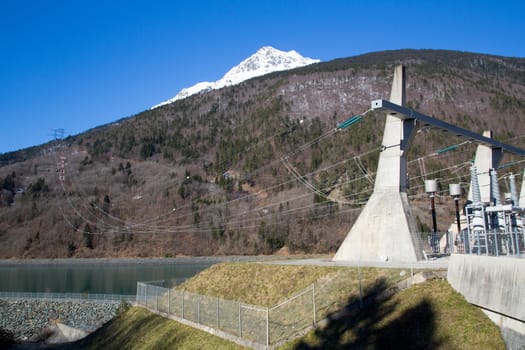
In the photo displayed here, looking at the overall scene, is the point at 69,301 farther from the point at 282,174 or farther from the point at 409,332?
the point at 282,174

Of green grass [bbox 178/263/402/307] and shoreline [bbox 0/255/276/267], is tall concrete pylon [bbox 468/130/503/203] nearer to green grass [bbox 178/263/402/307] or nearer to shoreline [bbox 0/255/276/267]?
green grass [bbox 178/263/402/307]

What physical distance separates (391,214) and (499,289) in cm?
1213

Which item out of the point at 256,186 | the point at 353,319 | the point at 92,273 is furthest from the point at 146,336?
the point at 256,186

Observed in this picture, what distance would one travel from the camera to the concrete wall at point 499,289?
10859 mm

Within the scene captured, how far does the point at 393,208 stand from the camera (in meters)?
23.9

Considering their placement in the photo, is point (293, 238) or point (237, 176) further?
point (237, 176)

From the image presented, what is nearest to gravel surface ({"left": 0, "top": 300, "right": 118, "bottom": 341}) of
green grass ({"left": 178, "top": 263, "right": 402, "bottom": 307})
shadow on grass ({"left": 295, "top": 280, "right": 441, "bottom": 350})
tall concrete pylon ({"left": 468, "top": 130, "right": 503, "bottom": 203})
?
green grass ({"left": 178, "top": 263, "right": 402, "bottom": 307})

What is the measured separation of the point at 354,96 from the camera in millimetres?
196375

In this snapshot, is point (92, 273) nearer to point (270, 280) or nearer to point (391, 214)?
point (270, 280)

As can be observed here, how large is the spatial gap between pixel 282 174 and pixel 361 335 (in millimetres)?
150088

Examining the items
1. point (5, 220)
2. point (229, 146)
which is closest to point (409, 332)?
point (5, 220)

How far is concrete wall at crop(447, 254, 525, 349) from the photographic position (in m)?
10.9

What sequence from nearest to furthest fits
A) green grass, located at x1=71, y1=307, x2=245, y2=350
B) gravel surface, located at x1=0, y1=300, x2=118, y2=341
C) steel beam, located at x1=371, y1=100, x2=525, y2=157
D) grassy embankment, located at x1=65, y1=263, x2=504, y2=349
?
1. grassy embankment, located at x1=65, y1=263, x2=504, y2=349
2. green grass, located at x1=71, y1=307, x2=245, y2=350
3. steel beam, located at x1=371, y1=100, x2=525, y2=157
4. gravel surface, located at x1=0, y1=300, x2=118, y2=341

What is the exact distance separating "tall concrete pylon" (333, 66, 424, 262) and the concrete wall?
29.0ft
